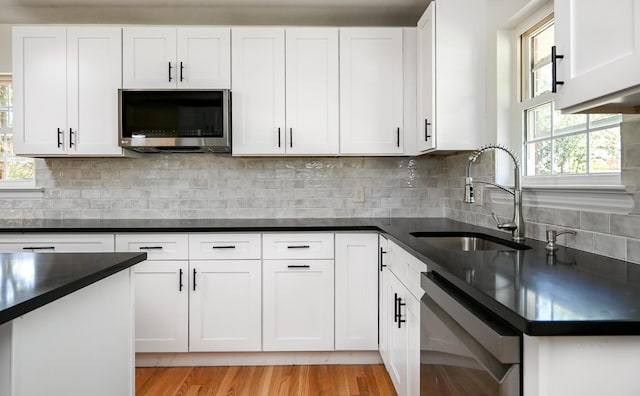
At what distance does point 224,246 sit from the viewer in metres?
2.69

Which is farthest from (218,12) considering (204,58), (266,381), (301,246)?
(266,381)

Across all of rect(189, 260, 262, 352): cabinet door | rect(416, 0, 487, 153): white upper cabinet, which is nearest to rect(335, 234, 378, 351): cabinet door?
rect(189, 260, 262, 352): cabinet door

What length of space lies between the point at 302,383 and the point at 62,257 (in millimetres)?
1559

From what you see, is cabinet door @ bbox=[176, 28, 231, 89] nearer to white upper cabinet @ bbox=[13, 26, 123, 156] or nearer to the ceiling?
the ceiling

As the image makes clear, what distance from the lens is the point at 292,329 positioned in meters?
2.71

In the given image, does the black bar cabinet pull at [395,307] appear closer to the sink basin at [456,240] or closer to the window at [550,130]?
the sink basin at [456,240]

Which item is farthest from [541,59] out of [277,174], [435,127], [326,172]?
[277,174]

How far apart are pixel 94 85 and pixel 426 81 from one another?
227cm

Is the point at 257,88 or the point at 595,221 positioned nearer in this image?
the point at 595,221

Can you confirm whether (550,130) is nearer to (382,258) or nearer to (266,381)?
(382,258)

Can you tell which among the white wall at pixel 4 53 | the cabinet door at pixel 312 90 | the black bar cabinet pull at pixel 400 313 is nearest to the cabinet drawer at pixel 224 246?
the cabinet door at pixel 312 90

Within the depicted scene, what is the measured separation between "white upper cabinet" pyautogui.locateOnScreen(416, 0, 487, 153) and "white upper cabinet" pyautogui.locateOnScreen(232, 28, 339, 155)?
0.73m

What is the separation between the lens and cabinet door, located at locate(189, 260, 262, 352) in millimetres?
2680

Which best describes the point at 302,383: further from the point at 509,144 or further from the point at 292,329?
the point at 509,144
